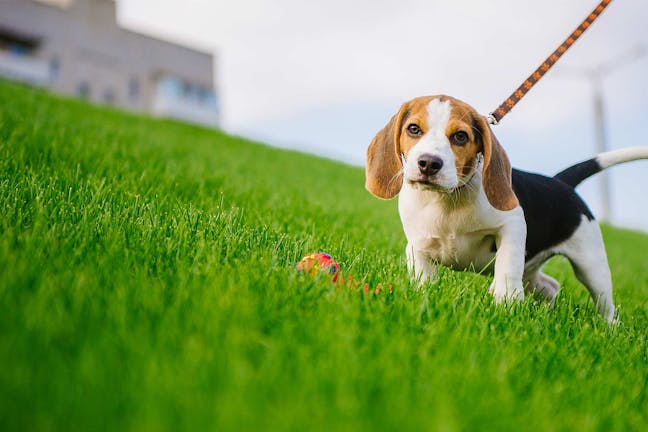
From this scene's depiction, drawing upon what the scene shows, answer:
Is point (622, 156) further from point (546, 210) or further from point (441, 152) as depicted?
point (441, 152)

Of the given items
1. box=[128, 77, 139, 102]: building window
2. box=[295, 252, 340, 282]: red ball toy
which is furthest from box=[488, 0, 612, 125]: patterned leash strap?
box=[128, 77, 139, 102]: building window

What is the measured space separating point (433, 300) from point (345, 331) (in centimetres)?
81

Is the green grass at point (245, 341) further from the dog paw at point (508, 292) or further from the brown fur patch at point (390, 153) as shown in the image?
the brown fur patch at point (390, 153)

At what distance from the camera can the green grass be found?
1.44m

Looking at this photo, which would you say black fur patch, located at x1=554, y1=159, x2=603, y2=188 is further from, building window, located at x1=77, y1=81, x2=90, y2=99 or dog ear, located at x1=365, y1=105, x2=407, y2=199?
building window, located at x1=77, y1=81, x2=90, y2=99

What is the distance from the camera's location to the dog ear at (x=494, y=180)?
122 inches

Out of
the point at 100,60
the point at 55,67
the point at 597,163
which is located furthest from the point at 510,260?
the point at 100,60

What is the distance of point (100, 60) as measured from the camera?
45.7 meters

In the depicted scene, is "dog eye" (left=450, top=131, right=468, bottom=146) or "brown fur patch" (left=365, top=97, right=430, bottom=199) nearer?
"dog eye" (left=450, top=131, right=468, bottom=146)

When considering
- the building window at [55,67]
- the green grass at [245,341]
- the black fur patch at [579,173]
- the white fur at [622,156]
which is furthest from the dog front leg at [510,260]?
the building window at [55,67]

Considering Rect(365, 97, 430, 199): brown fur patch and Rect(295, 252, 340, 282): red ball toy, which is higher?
Rect(365, 97, 430, 199): brown fur patch

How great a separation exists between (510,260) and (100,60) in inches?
1905

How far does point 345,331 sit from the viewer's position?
2.06m

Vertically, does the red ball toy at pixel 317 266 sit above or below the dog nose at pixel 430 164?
below
